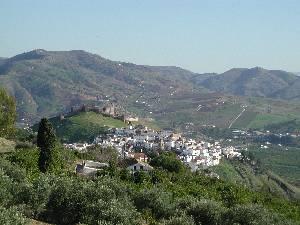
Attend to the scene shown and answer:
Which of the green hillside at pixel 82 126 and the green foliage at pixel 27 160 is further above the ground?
the green foliage at pixel 27 160

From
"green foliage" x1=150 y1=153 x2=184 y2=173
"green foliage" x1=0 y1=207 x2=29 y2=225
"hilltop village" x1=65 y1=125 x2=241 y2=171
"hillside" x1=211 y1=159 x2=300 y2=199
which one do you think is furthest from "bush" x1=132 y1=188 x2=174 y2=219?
"hilltop village" x1=65 y1=125 x2=241 y2=171

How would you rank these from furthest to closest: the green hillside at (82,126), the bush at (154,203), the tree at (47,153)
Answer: the green hillside at (82,126) < the tree at (47,153) < the bush at (154,203)

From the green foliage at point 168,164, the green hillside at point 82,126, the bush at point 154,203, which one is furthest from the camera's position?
the green hillside at point 82,126

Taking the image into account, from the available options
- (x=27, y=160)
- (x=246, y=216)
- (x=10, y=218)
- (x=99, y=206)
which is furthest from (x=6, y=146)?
(x=10, y=218)

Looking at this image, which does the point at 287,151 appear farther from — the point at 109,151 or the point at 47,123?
the point at 47,123

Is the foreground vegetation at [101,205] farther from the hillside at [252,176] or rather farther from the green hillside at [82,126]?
the green hillside at [82,126]

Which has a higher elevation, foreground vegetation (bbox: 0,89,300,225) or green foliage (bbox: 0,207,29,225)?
green foliage (bbox: 0,207,29,225)

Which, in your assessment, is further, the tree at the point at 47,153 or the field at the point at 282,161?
the field at the point at 282,161

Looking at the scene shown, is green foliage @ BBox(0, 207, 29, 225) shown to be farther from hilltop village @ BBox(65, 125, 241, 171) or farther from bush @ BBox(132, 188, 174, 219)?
hilltop village @ BBox(65, 125, 241, 171)

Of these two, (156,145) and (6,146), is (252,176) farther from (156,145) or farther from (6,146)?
(6,146)

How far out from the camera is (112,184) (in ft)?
91.5

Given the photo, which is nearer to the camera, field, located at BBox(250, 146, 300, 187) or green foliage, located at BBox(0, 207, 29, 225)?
green foliage, located at BBox(0, 207, 29, 225)

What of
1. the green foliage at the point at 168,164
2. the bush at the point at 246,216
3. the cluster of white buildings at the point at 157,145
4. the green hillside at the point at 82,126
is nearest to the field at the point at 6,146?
the green foliage at the point at 168,164

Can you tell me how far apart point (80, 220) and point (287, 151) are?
562 ft
